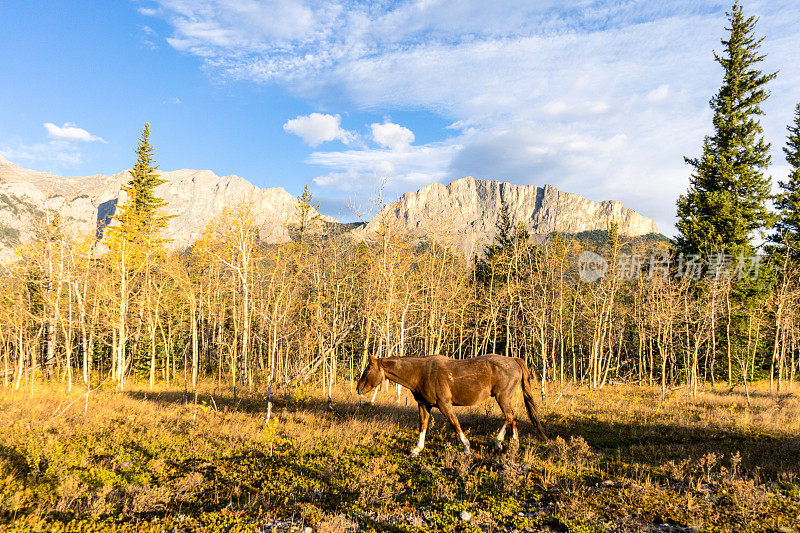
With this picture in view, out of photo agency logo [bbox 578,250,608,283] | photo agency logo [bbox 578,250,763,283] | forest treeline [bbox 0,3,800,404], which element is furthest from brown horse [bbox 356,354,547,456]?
photo agency logo [bbox 578,250,608,283]

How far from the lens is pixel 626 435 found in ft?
36.0

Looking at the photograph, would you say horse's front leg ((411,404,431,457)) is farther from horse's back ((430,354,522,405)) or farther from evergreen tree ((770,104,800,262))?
evergreen tree ((770,104,800,262))

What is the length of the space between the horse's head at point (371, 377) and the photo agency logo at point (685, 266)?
24833 millimetres

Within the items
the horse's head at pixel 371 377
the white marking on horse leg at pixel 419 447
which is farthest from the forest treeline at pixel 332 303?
the white marking on horse leg at pixel 419 447

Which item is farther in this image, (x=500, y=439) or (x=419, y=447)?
(x=500, y=439)

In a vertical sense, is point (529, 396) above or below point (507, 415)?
above

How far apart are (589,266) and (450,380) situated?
30.9m

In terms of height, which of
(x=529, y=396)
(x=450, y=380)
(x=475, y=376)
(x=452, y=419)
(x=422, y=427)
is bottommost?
(x=422, y=427)

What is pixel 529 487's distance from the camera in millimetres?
6797

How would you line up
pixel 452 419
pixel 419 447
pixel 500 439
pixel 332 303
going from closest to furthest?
pixel 419 447 → pixel 452 419 → pixel 500 439 → pixel 332 303

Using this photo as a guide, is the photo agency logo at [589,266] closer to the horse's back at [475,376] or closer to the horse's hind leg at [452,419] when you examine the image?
the horse's back at [475,376]

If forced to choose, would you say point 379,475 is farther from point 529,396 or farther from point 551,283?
point 551,283

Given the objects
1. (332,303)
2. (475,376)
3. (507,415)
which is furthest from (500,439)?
(332,303)

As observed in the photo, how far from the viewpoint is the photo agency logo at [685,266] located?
96.0 feet
